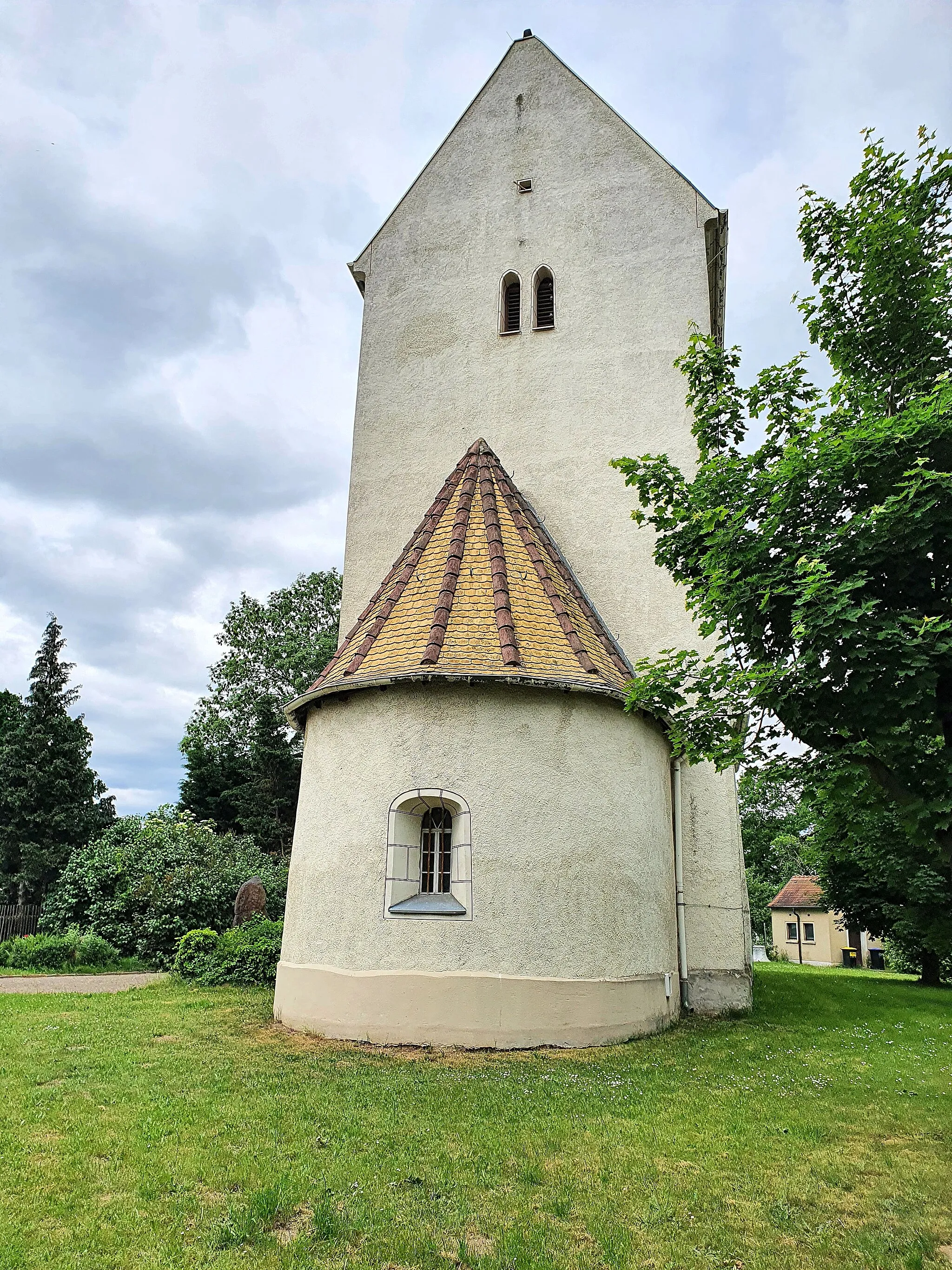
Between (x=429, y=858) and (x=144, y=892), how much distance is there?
12.6 metres

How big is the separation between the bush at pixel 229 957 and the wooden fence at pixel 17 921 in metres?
8.99

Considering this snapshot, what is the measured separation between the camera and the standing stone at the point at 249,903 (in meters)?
19.2

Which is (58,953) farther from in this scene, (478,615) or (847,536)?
(847,536)

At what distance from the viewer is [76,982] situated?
15992 millimetres

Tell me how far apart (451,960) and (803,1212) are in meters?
5.13

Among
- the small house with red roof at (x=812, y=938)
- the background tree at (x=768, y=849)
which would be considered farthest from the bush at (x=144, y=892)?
the small house with red roof at (x=812, y=938)

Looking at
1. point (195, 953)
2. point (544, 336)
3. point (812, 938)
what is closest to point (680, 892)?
point (195, 953)

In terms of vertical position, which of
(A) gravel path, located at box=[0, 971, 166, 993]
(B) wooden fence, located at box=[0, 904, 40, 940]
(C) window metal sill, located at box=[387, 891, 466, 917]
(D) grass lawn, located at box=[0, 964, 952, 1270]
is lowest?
(D) grass lawn, located at box=[0, 964, 952, 1270]

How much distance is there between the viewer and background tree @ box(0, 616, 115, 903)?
26656 millimetres

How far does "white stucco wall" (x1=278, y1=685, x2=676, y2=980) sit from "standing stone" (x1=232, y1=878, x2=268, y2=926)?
8759 millimetres

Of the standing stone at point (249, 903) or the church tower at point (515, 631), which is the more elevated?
the church tower at point (515, 631)

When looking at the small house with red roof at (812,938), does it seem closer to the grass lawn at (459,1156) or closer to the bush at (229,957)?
the bush at (229,957)

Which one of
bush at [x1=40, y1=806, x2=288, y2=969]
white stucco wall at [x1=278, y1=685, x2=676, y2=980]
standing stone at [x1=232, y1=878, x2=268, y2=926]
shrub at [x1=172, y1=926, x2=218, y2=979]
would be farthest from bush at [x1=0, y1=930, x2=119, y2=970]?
white stucco wall at [x1=278, y1=685, x2=676, y2=980]

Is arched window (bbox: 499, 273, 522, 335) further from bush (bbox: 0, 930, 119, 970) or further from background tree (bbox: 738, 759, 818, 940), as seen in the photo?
background tree (bbox: 738, 759, 818, 940)
